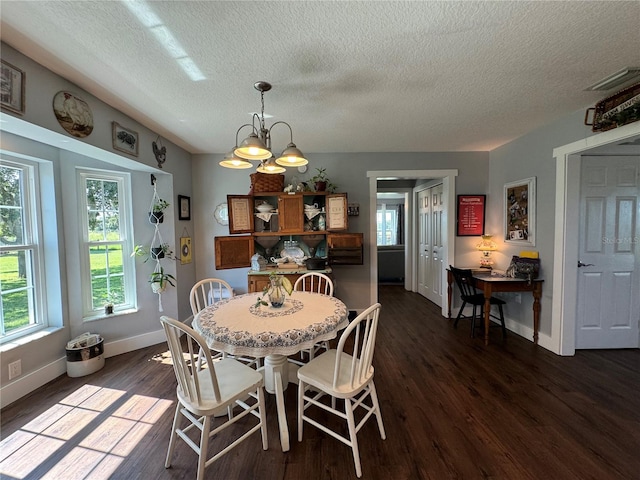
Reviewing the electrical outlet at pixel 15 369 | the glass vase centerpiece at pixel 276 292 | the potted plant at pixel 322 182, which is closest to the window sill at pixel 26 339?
the electrical outlet at pixel 15 369

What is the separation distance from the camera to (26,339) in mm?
2246

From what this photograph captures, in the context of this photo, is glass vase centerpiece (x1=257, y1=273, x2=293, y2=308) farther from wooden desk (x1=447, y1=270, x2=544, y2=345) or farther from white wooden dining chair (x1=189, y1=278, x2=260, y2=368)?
wooden desk (x1=447, y1=270, x2=544, y2=345)

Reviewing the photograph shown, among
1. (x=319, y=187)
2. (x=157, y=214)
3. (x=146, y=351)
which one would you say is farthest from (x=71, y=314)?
(x=319, y=187)

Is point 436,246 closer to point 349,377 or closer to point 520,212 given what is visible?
point 520,212

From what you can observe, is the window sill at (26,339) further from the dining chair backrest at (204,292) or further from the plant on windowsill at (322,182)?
the plant on windowsill at (322,182)

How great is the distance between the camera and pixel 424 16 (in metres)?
1.37

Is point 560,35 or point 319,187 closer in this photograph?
point 560,35

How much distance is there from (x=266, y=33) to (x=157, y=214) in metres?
2.38

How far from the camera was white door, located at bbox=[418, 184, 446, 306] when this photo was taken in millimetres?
4309

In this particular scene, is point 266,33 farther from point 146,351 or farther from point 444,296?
point 444,296

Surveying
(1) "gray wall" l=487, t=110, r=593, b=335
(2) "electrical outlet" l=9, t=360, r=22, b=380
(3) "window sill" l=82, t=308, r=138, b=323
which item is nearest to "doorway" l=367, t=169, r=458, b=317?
(1) "gray wall" l=487, t=110, r=593, b=335

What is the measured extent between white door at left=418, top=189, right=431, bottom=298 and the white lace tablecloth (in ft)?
10.5

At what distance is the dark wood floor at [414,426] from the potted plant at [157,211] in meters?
1.49

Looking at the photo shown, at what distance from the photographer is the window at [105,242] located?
2744mm
